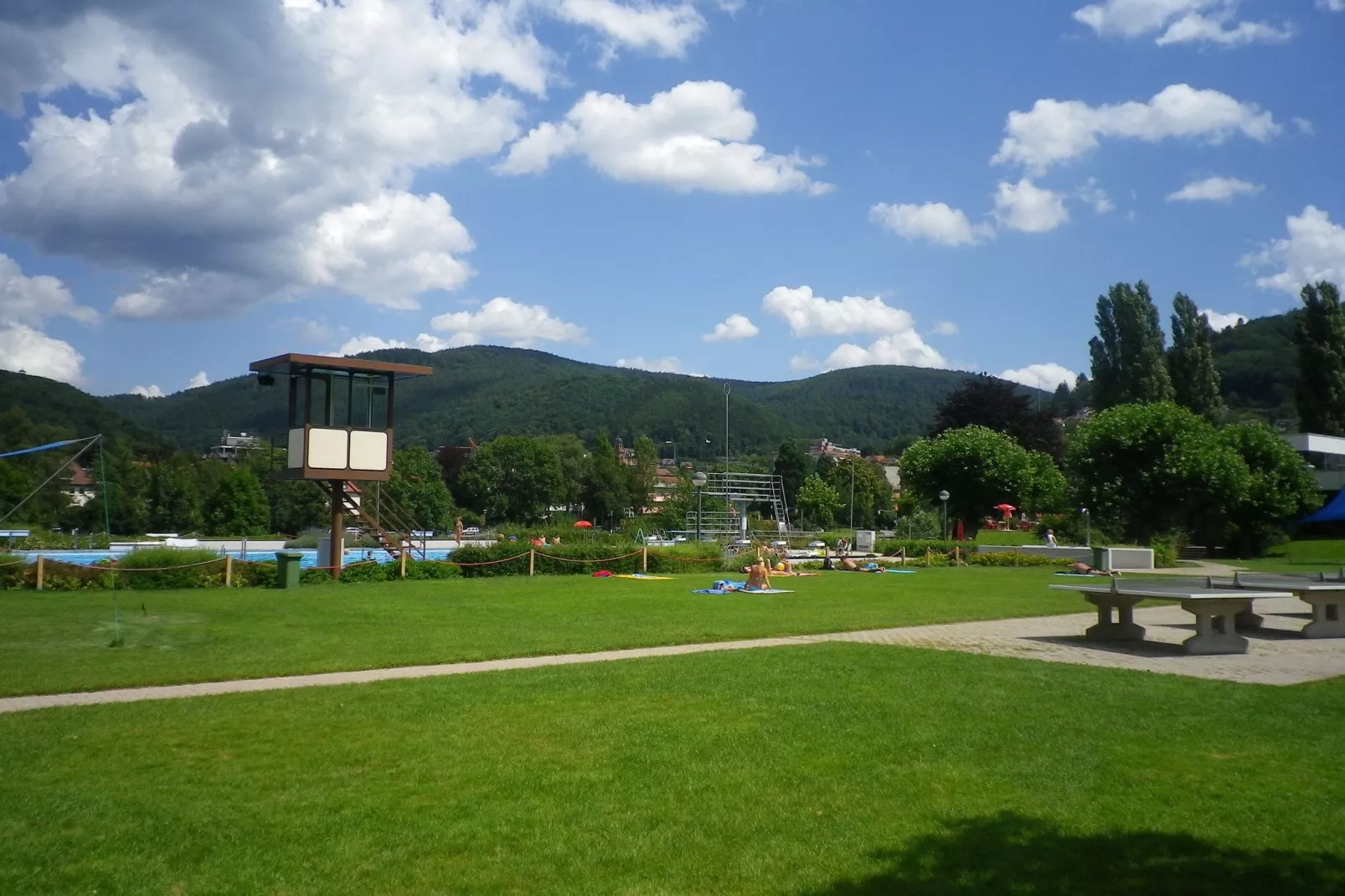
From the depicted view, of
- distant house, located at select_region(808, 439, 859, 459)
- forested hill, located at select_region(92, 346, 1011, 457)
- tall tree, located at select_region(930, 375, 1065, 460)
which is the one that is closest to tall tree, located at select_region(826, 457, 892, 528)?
distant house, located at select_region(808, 439, 859, 459)

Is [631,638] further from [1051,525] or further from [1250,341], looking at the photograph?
[1250,341]

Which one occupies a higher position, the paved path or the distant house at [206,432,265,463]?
the distant house at [206,432,265,463]

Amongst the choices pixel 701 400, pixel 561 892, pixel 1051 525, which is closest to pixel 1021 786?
pixel 561 892

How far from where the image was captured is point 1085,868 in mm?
5312

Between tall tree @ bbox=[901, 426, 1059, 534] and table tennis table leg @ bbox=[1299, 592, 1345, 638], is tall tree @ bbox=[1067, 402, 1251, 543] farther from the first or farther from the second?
table tennis table leg @ bbox=[1299, 592, 1345, 638]

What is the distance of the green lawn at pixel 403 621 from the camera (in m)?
12.6

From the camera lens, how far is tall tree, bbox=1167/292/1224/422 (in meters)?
60.8

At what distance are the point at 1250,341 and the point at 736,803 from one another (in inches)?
5475

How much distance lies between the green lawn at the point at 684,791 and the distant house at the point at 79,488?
63.9 meters

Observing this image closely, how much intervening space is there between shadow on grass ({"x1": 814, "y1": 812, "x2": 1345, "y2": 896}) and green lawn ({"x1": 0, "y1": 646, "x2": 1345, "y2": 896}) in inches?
0.7

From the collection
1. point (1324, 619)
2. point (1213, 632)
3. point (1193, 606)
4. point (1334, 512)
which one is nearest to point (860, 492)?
point (1334, 512)

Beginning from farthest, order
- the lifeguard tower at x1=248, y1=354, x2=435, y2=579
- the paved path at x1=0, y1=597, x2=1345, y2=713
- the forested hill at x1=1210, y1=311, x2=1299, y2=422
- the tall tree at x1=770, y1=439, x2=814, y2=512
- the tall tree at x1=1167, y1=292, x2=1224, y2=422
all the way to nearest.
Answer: the tall tree at x1=770, y1=439, x2=814, y2=512 < the forested hill at x1=1210, y1=311, x2=1299, y2=422 < the tall tree at x1=1167, y1=292, x2=1224, y2=422 < the lifeguard tower at x1=248, y1=354, x2=435, y2=579 < the paved path at x1=0, y1=597, x2=1345, y2=713

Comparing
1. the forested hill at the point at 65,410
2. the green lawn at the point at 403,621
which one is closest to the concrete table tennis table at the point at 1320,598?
the green lawn at the point at 403,621

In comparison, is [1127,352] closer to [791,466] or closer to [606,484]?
[606,484]
